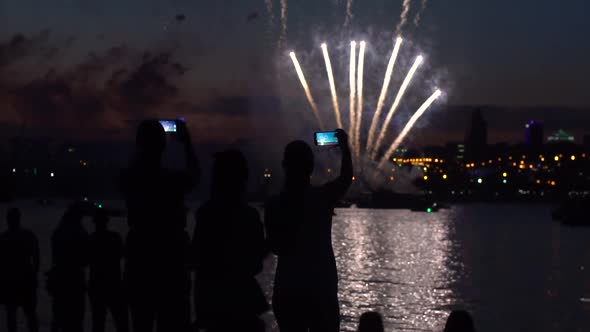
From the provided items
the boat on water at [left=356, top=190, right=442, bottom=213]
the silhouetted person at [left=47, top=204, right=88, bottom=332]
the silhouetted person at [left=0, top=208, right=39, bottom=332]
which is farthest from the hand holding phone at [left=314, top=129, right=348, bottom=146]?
the boat on water at [left=356, top=190, right=442, bottom=213]

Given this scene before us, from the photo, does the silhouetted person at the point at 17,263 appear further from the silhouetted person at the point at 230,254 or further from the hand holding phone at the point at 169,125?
the silhouetted person at the point at 230,254

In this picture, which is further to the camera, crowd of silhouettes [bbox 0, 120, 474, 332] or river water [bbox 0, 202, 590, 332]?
river water [bbox 0, 202, 590, 332]

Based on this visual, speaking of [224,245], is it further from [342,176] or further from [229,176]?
[342,176]

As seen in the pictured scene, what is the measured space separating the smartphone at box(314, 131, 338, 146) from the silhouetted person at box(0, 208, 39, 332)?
4.63 metres

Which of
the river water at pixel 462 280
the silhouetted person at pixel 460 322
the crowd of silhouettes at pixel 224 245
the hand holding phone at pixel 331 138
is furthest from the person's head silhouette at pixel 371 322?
the river water at pixel 462 280

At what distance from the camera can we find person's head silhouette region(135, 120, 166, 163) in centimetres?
552

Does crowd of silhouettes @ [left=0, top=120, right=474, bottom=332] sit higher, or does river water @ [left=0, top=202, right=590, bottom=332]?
crowd of silhouettes @ [left=0, top=120, right=474, bottom=332]

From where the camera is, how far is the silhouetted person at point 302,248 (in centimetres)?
572

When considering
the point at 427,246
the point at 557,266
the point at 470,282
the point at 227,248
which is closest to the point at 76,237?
the point at 227,248

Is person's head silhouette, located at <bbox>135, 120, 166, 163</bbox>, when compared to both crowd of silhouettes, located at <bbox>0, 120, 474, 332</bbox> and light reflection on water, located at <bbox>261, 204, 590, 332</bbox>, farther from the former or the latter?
light reflection on water, located at <bbox>261, 204, 590, 332</bbox>

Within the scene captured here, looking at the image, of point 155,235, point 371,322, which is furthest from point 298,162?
point 371,322

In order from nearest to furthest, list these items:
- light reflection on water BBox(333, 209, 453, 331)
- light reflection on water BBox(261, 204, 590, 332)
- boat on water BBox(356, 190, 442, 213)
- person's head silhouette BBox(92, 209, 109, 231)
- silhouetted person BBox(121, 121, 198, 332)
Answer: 1. silhouetted person BBox(121, 121, 198, 332)
2. person's head silhouette BBox(92, 209, 109, 231)
3. light reflection on water BBox(333, 209, 453, 331)
4. light reflection on water BBox(261, 204, 590, 332)
5. boat on water BBox(356, 190, 442, 213)

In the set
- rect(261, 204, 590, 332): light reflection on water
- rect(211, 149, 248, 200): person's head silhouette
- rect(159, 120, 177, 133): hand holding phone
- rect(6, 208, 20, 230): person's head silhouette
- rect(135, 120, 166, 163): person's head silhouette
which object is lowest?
rect(261, 204, 590, 332): light reflection on water

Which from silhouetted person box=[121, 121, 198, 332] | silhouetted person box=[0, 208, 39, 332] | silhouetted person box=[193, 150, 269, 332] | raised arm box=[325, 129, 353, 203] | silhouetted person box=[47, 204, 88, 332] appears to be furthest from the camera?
silhouetted person box=[0, 208, 39, 332]
